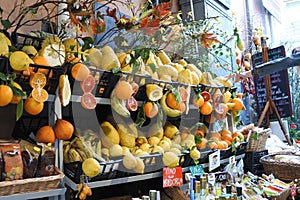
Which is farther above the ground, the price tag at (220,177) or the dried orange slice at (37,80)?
the dried orange slice at (37,80)

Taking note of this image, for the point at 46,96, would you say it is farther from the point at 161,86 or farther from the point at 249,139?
the point at 249,139

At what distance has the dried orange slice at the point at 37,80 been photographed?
1.10m

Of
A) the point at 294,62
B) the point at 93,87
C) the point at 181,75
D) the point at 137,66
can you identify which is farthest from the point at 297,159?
the point at 93,87

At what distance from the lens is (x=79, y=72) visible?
1208 millimetres

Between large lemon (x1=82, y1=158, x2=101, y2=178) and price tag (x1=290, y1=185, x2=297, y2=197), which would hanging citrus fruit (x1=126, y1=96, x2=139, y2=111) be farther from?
price tag (x1=290, y1=185, x2=297, y2=197)

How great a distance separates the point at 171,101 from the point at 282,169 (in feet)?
4.28

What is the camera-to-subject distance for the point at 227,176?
1743 mm

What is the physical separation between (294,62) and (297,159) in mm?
875

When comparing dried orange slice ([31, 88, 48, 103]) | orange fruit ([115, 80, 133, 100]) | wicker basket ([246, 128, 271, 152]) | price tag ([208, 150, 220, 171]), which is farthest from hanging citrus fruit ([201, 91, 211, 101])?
dried orange slice ([31, 88, 48, 103])

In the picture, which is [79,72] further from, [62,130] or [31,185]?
[31,185]

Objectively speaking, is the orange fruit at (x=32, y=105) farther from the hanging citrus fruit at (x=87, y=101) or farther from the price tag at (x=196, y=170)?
the price tag at (x=196, y=170)

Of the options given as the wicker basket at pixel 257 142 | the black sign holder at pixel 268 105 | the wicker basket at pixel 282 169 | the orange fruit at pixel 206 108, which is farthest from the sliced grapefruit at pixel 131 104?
the black sign holder at pixel 268 105

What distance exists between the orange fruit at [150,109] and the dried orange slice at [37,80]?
0.55m

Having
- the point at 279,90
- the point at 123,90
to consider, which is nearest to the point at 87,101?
the point at 123,90
